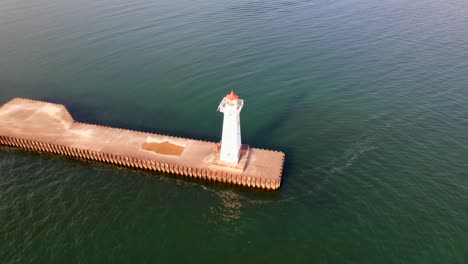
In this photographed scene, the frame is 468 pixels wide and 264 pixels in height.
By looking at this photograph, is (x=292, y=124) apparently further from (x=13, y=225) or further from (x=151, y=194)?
(x=13, y=225)

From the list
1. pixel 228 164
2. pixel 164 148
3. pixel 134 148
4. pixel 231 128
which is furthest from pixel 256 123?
pixel 134 148

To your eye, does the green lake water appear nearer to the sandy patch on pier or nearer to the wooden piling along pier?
the wooden piling along pier

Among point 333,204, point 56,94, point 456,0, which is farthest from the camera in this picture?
point 456,0

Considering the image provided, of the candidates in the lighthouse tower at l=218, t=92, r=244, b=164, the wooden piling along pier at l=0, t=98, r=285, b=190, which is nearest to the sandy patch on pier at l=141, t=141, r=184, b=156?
the wooden piling along pier at l=0, t=98, r=285, b=190

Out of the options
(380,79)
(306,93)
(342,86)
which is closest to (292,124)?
(306,93)

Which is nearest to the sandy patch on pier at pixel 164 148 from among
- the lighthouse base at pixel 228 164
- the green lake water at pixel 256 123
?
the green lake water at pixel 256 123

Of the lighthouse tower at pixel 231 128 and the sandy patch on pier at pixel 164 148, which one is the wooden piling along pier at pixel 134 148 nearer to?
the sandy patch on pier at pixel 164 148
